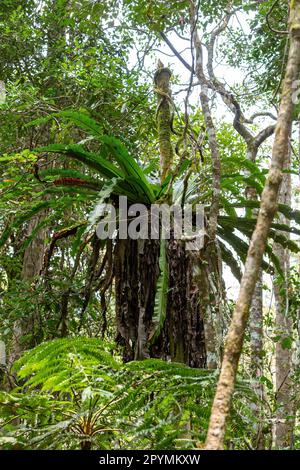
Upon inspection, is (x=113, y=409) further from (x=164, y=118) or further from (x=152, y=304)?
(x=164, y=118)

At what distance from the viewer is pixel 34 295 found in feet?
11.9

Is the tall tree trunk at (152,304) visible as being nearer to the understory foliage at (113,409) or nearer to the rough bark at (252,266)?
the understory foliage at (113,409)

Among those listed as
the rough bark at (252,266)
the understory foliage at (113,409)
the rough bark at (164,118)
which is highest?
the rough bark at (164,118)

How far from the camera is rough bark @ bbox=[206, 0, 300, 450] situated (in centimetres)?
107

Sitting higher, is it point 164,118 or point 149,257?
point 164,118

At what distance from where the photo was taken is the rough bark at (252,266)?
107cm

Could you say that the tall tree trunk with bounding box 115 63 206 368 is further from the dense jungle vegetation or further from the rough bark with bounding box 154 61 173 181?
the rough bark with bounding box 154 61 173 181

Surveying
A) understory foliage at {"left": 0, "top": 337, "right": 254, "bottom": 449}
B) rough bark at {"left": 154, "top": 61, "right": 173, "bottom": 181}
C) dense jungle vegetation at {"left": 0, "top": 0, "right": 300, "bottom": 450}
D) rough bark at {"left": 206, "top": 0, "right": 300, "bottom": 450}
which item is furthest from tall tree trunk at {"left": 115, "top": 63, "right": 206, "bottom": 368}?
rough bark at {"left": 206, "top": 0, "right": 300, "bottom": 450}

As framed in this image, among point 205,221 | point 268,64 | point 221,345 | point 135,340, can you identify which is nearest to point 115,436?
point 221,345

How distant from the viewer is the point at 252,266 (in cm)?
126

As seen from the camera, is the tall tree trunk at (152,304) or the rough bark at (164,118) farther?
the rough bark at (164,118)

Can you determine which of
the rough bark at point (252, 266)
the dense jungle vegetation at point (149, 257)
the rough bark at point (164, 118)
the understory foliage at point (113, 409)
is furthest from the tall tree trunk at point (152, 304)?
the rough bark at point (252, 266)

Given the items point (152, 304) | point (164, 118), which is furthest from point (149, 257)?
point (164, 118)

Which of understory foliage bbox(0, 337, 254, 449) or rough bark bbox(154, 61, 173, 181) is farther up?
rough bark bbox(154, 61, 173, 181)
